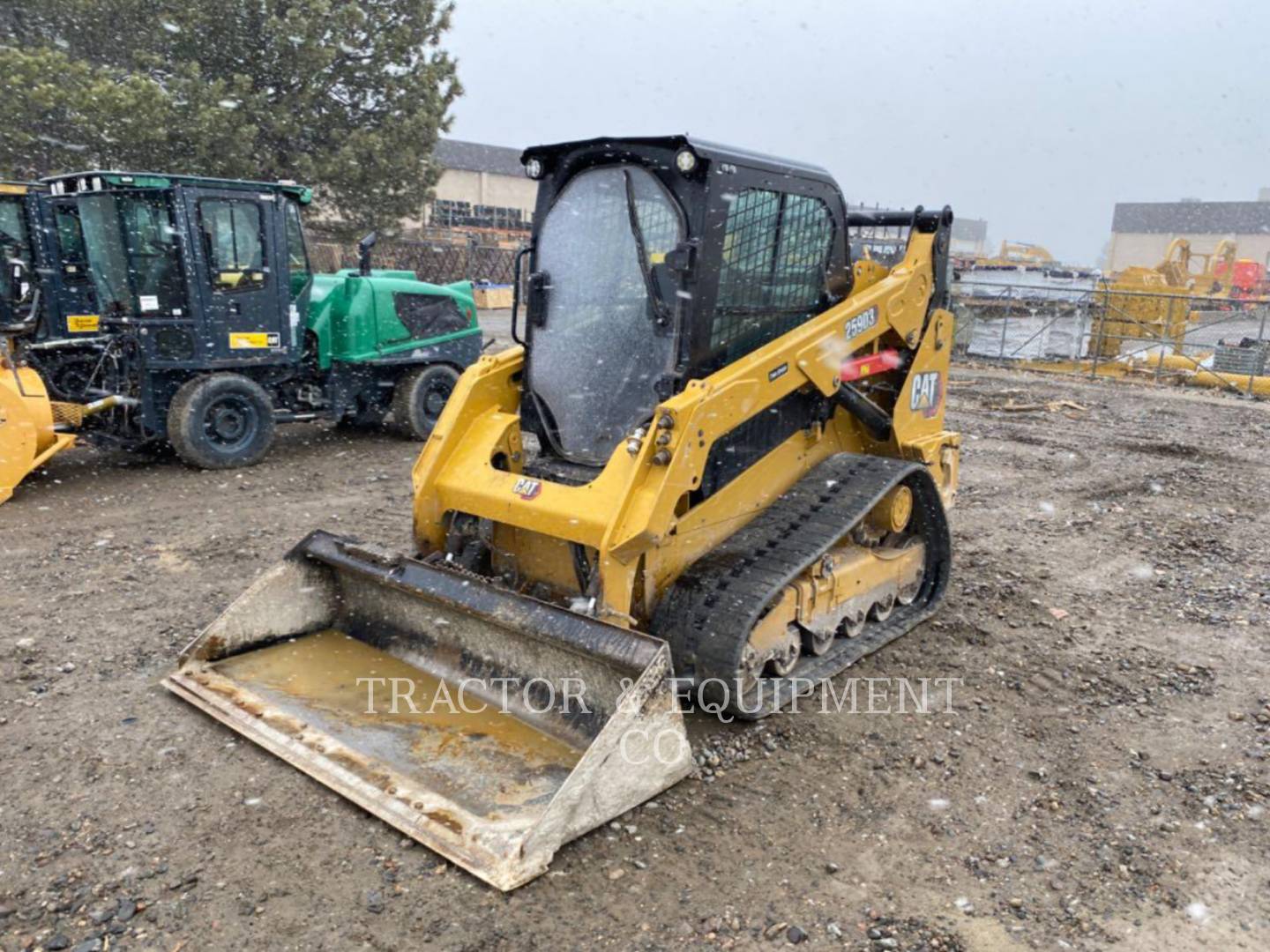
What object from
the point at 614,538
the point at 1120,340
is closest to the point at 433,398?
the point at 614,538

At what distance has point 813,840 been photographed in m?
3.29

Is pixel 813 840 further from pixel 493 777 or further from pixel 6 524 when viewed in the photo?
pixel 6 524

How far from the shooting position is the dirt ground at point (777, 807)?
2.86 metres

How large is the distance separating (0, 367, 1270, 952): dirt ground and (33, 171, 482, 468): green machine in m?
2.12

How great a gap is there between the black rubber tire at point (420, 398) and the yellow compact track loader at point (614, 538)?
17.0 ft

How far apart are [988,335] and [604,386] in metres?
19.1

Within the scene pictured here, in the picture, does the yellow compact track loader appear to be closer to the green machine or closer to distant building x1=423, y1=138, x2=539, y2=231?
the green machine

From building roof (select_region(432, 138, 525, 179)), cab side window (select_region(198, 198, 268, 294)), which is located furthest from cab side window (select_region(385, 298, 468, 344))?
building roof (select_region(432, 138, 525, 179))

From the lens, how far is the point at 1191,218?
68125 mm

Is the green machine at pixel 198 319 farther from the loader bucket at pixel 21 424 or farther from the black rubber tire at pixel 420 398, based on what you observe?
the loader bucket at pixel 21 424

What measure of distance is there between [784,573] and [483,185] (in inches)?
1861

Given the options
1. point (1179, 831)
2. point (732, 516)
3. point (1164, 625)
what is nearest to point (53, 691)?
point (732, 516)

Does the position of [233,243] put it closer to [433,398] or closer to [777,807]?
[433,398]

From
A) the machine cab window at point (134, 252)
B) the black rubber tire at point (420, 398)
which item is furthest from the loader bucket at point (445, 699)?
→ the black rubber tire at point (420, 398)
